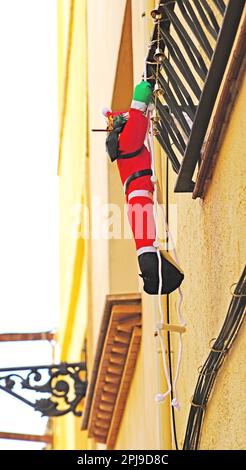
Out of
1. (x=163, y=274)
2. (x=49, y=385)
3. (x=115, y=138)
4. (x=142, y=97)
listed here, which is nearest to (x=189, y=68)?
(x=142, y=97)

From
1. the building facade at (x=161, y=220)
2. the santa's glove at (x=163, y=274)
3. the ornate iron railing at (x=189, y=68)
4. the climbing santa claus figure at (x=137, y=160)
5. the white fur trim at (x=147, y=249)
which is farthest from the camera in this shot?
the climbing santa claus figure at (x=137, y=160)

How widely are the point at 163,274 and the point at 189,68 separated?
0.87m

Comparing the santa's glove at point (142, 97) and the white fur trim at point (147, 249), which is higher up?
the santa's glove at point (142, 97)

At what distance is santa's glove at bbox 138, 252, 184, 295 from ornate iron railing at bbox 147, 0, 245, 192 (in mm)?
526

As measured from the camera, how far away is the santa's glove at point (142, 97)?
19.3 feet

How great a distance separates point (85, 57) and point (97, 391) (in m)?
4.33

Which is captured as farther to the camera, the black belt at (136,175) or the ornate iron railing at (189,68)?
the black belt at (136,175)

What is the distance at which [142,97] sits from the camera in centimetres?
589

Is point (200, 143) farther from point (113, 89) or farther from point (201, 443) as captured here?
point (113, 89)

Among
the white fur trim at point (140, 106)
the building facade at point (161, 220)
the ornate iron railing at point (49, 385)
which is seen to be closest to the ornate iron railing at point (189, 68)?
the building facade at point (161, 220)

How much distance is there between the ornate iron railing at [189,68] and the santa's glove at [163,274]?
0.53 metres

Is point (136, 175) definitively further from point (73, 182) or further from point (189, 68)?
point (73, 182)

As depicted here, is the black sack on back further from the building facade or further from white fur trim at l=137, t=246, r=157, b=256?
white fur trim at l=137, t=246, r=157, b=256

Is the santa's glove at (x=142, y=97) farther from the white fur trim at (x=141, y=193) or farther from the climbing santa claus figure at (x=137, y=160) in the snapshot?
the white fur trim at (x=141, y=193)
